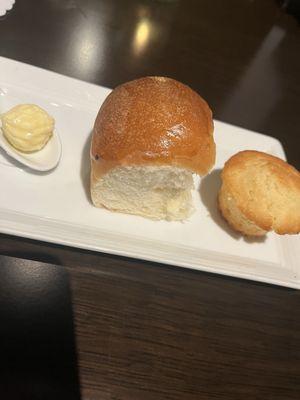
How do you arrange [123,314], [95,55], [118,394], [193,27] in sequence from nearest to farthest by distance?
1. [118,394]
2. [123,314]
3. [95,55]
4. [193,27]

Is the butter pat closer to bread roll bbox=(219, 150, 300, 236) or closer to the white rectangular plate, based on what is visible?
the white rectangular plate

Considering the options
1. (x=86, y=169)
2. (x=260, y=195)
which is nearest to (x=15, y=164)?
(x=86, y=169)

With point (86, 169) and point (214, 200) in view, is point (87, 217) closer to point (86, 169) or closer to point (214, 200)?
point (86, 169)

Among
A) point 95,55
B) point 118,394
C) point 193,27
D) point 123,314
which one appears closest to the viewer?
point 118,394

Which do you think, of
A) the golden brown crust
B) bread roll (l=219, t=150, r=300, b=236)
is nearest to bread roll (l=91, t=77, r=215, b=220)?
the golden brown crust

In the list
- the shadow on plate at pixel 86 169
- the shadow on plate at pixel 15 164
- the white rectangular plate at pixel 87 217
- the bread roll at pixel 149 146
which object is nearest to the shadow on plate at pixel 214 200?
the white rectangular plate at pixel 87 217

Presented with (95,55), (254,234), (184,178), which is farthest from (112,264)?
(95,55)

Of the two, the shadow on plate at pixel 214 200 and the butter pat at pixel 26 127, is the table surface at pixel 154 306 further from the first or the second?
the butter pat at pixel 26 127

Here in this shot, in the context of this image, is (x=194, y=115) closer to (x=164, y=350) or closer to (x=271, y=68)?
(x=164, y=350)
